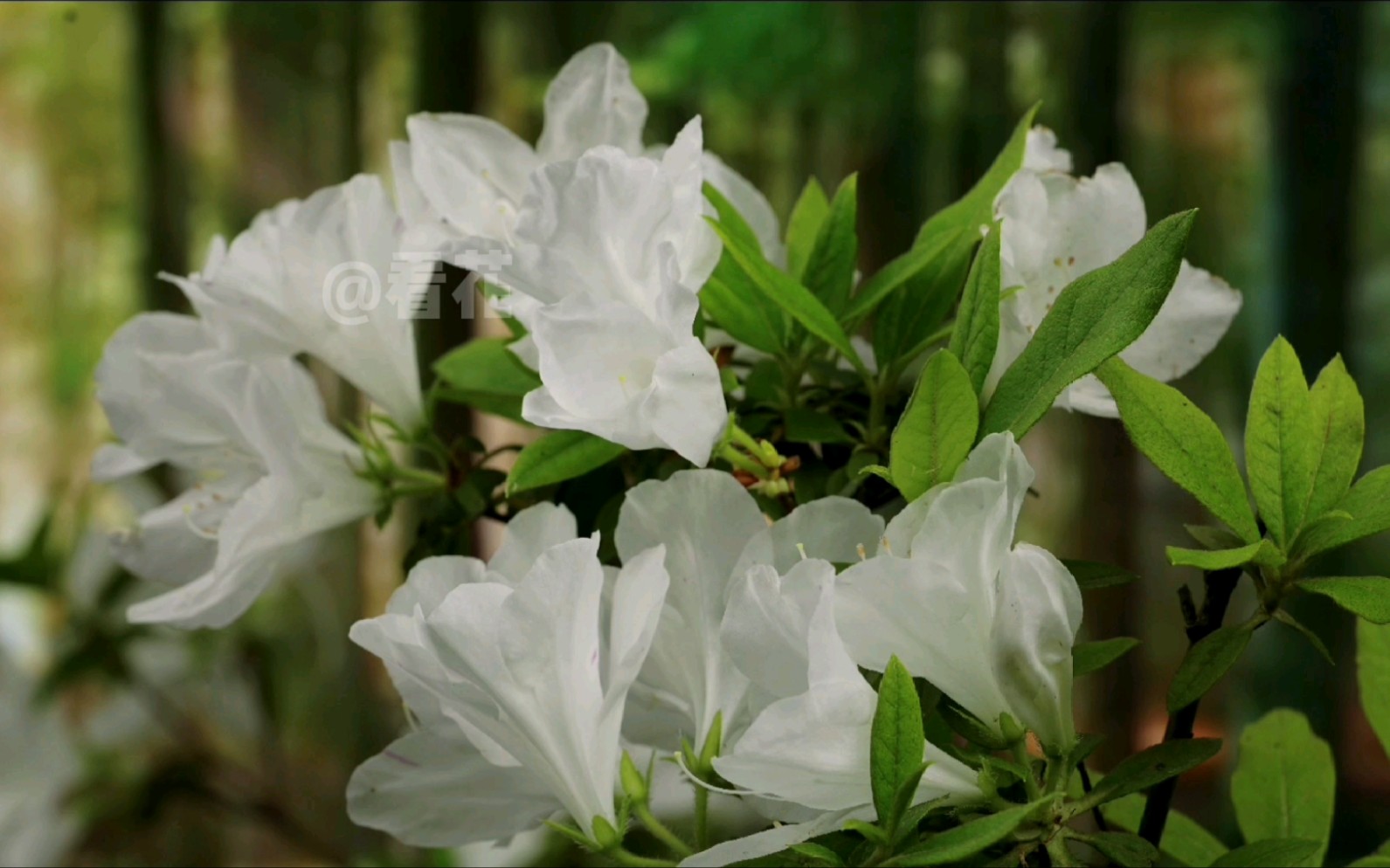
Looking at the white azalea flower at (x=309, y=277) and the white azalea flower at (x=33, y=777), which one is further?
the white azalea flower at (x=33, y=777)

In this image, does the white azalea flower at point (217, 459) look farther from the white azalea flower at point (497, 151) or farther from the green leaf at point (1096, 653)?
the green leaf at point (1096, 653)

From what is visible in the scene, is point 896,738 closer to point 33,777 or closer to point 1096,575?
point 1096,575

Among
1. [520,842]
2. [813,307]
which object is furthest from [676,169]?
[520,842]

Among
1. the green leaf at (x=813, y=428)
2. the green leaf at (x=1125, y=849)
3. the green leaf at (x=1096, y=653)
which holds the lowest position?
the green leaf at (x=1125, y=849)

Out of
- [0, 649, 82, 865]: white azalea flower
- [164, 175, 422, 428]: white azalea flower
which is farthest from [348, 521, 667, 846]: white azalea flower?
[0, 649, 82, 865]: white azalea flower

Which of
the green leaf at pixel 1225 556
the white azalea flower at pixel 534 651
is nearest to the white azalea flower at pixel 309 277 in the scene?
the white azalea flower at pixel 534 651

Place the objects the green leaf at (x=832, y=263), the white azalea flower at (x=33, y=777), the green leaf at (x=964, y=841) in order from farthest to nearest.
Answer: the white azalea flower at (x=33, y=777), the green leaf at (x=832, y=263), the green leaf at (x=964, y=841)

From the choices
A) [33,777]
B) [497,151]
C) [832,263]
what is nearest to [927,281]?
[832,263]

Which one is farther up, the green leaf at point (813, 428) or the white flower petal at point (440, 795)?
the green leaf at point (813, 428)
